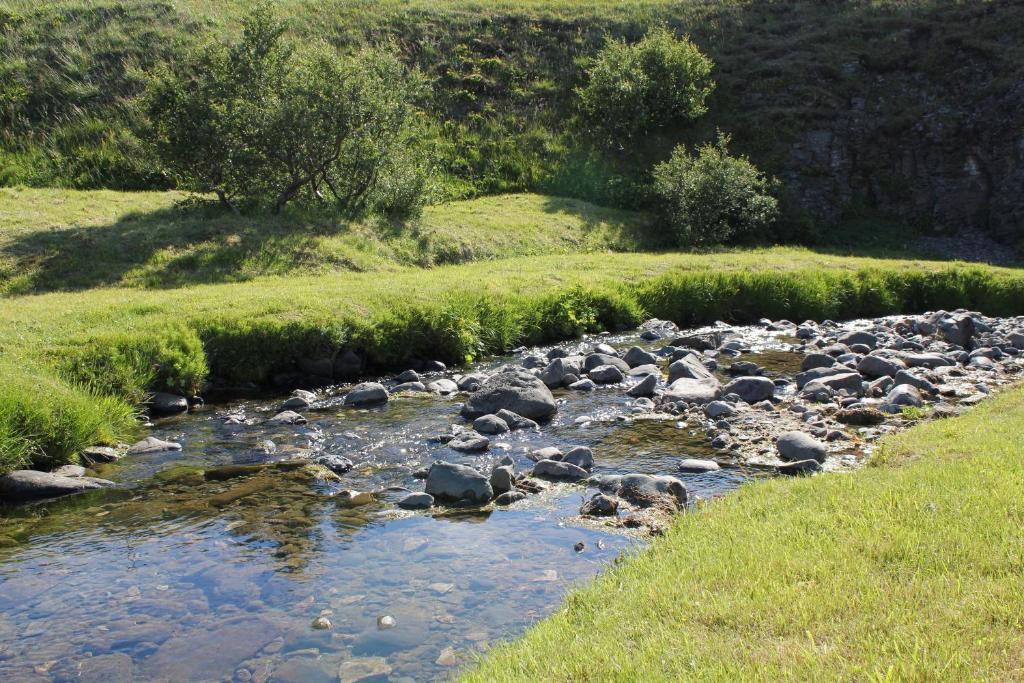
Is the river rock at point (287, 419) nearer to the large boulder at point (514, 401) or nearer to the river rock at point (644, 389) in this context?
the large boulder at point (514, 401)

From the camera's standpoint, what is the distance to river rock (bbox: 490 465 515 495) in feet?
32.5

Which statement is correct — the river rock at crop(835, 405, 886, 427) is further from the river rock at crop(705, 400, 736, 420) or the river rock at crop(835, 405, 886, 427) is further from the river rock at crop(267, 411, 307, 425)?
the river rock at crop(267, 411, 307, 425)

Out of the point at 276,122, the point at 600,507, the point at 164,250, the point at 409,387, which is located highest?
the point at 276,122

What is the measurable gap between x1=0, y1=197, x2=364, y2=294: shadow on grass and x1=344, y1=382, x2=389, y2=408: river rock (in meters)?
8.80

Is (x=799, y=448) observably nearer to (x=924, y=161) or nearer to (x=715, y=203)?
(x=715, y=203)

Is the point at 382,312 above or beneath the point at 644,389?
above

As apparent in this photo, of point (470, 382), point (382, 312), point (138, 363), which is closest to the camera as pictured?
point (138, 363)

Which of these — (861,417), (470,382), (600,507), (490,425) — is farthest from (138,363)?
(861,417)

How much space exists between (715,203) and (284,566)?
97.7ft

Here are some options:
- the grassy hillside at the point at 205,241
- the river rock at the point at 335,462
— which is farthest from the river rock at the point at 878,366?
the grassy hillside at the point at 205,241

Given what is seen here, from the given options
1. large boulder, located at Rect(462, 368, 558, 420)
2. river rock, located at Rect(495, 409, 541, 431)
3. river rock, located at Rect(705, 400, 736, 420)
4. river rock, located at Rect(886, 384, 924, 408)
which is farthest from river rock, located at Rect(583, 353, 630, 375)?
river rock, located at Rect(886, 384, 924, 408)

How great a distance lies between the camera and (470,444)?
38.8 ft

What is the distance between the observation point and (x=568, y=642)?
5.40 metres

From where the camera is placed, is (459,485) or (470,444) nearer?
(459,485)
